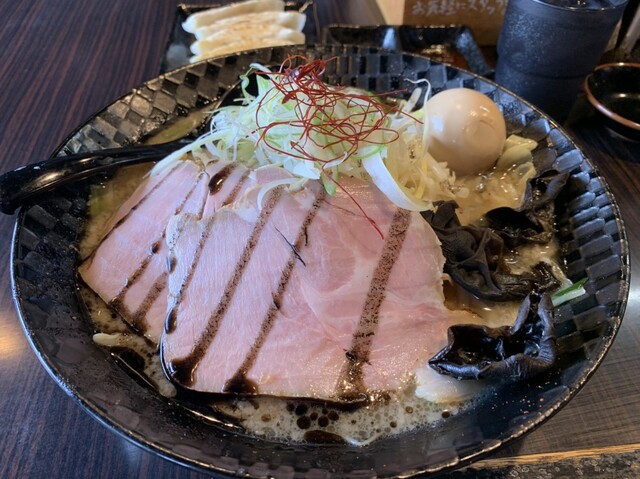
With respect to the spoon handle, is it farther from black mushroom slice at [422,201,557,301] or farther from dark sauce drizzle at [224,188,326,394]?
black mushroom slice at [422,201,557,301]

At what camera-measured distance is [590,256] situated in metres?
1.35

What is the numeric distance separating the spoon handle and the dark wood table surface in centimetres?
40

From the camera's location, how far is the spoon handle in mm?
1282

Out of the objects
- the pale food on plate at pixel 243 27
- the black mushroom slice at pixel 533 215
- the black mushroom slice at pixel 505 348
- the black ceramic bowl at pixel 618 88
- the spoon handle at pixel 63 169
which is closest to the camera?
the black mushroom slice at pixel 505 348

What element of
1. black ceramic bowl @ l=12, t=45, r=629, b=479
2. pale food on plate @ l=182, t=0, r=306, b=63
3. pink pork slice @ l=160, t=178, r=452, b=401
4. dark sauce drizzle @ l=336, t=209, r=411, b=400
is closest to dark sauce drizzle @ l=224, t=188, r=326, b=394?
pink pork slice @ l=160, t=178, r=452, b=401

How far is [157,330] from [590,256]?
127 cm

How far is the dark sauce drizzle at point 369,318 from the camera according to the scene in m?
1.14

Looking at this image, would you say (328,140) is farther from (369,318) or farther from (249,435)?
(249,435)

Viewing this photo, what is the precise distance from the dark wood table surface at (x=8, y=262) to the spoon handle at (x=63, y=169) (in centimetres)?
40

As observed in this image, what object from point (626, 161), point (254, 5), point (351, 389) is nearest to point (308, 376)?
point (351, 389)

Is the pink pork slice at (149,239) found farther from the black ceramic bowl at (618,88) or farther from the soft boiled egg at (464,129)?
the black ceramic bowl at (618,88)

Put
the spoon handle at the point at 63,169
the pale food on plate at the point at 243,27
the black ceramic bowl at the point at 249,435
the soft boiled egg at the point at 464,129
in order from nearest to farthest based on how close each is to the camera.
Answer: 1. the black ceramic bowl at the point at 249,435
2. the spoon handle at the point at 63,169
3. the soft boiled egg at the point at 464,129
4. the pale food on plate at the point at 243,27

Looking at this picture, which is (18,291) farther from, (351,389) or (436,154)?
(436,154)

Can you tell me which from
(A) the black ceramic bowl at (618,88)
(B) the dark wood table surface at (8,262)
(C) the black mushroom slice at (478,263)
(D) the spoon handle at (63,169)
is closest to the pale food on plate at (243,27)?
(B) the dark wood table surface at (8,262)
